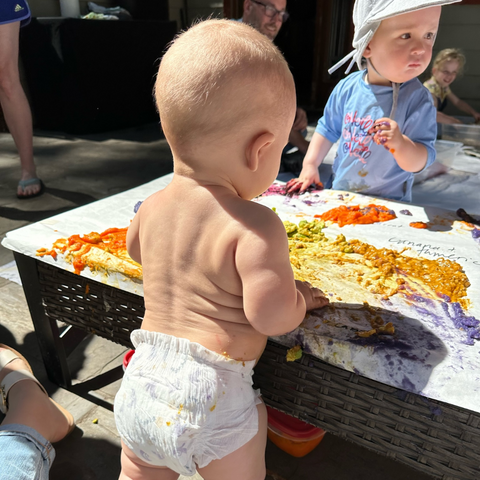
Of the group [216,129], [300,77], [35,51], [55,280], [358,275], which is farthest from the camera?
[300,77]

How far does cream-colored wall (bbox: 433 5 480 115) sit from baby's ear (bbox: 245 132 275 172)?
610cm

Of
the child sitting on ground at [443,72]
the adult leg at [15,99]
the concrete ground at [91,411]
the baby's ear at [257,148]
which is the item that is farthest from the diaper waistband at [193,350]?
the child sitting on ground at [443,72]

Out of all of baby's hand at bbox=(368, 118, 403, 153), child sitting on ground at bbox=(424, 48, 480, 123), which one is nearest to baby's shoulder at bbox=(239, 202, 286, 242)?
baby's hand at bbox=(368, 118, 403, 153)

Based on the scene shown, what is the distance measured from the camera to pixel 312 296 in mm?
974

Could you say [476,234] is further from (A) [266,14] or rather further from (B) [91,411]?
(A) [266,14]

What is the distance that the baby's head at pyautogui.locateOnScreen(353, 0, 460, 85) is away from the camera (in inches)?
58.6

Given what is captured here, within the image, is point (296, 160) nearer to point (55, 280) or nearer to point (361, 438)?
point (55, 280)

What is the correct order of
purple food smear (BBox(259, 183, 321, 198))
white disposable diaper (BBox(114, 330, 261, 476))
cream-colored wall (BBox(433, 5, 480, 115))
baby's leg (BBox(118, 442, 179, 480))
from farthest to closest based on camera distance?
cream-colored wall (BBox(433, 5, 480, 115))
purple food smear (BBox(259, 183, 321, 198))
baby's leg (BBox(118, 442, 179, 480))
white disposable diaper (BBox(114, 330, 261, 476))

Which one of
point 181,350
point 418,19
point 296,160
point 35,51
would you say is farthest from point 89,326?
point 35,51

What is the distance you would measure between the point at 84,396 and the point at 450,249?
1.39m

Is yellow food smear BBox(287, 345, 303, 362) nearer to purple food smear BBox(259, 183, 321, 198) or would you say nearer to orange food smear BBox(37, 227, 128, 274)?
orange food smear BBox(37, 227, 128, 274)

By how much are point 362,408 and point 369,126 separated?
4.33 feet

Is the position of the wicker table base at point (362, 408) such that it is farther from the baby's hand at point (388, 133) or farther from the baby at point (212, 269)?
the baby's hand at point (388, 133)

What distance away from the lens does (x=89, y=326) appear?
137 cm
